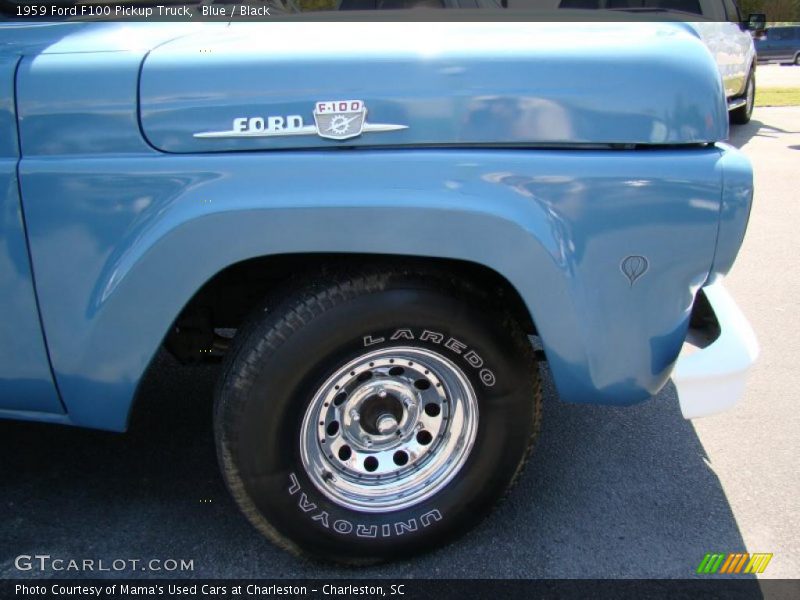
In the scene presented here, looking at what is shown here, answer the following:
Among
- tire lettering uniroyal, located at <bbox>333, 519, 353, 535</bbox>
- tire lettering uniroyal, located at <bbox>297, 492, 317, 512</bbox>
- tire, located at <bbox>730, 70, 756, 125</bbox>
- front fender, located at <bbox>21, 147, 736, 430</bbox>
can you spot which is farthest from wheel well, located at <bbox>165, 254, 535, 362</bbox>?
tire, located at <bbox>730, 70, 756, 125</bbox>

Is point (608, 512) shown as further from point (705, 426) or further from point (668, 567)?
point (705, 426)

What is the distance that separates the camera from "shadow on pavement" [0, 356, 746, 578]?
238 cm

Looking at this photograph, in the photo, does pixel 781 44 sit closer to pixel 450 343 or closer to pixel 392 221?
pixel 450 343

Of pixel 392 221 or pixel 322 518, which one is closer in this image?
pixel 392 221

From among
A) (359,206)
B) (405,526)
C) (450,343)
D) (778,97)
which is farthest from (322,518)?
(778,97)

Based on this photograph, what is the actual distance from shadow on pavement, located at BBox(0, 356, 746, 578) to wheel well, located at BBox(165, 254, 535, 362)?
0.55m

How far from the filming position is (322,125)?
1934mm

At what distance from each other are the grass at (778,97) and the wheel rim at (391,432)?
40.2ft

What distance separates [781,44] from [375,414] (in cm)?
2358

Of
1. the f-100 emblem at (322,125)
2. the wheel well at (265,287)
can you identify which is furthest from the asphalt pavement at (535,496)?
the f-100 emblem at (322,125)

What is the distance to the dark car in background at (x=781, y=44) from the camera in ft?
70.4

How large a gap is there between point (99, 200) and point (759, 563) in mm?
2253

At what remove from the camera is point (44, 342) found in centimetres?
209

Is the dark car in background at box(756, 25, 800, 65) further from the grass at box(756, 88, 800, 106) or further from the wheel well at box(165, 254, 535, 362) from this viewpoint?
the wheel well at box(165, 254, 535, 362)
